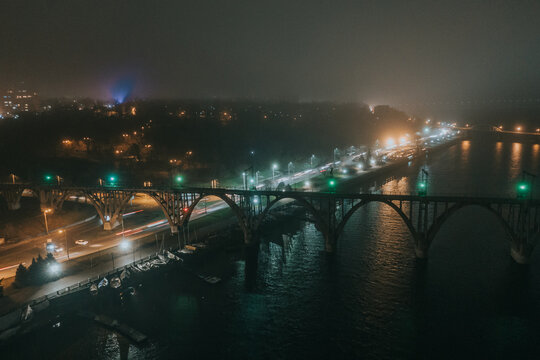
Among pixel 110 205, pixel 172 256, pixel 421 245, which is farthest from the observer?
pixel 110 205

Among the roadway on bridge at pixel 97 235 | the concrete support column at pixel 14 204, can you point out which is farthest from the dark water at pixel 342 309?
the concrete support column at pixel 14 204

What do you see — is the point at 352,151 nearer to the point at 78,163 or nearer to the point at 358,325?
the point at 78,163

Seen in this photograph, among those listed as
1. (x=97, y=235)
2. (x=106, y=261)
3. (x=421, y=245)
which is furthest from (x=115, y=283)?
(x=421, y=245)

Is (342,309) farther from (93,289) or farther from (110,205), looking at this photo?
(110,205)

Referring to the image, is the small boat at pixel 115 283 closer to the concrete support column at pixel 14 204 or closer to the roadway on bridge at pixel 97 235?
the roadway on bridge at pixel 97 235

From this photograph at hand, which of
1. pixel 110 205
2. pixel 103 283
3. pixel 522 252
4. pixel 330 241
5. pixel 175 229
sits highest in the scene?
pixel 110 205

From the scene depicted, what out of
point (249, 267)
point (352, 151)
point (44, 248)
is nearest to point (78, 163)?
point (44, 248)

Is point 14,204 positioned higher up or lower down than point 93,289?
higher up

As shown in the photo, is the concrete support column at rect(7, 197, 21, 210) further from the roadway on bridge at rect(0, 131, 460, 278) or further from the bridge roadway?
the roadway on bridge at rect(0, 131, 460, 278)
